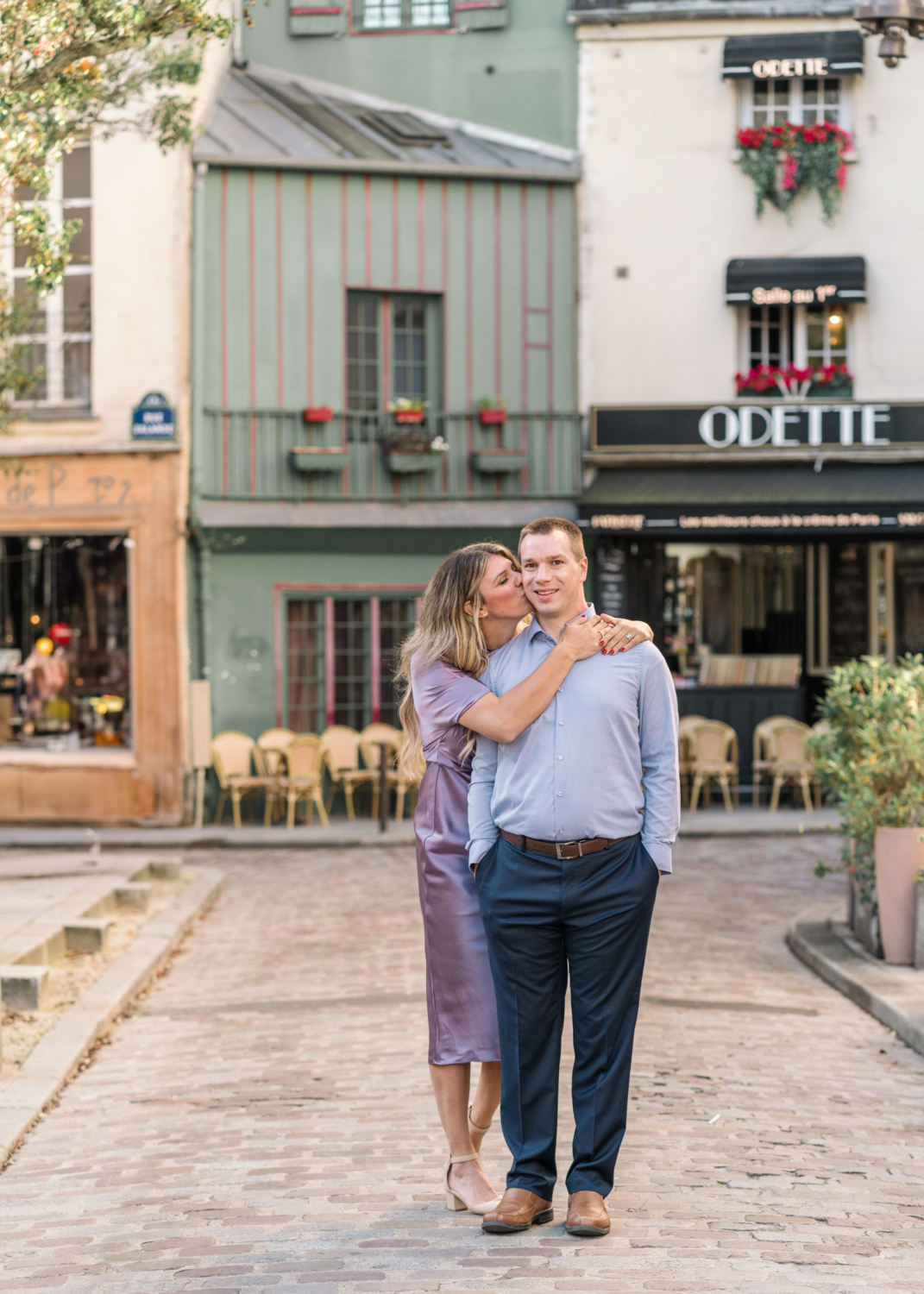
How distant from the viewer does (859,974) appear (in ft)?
26.1

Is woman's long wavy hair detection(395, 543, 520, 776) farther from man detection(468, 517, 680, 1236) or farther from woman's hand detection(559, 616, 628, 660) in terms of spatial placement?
woman's hand detection(559, 616, 628, 660)

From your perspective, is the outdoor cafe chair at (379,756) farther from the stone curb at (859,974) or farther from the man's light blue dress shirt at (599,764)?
the man's light blue dress shirt at (599,764)

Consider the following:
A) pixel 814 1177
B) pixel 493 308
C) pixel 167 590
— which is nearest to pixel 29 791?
pixel 167 590

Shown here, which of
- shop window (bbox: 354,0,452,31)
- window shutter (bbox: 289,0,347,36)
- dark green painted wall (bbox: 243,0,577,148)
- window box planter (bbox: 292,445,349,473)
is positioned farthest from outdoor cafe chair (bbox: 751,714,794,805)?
window shutter (bbox: 289,0,347,36)

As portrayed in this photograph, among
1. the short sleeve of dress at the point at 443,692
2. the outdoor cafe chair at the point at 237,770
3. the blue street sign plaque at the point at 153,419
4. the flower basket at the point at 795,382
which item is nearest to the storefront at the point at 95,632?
the blue street sign plaque at the point at 153,419

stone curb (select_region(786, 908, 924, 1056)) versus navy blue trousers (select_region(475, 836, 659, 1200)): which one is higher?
navy blue trousers (select_region(475, 836, 659, 1200))

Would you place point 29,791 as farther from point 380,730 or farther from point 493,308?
point 493,308

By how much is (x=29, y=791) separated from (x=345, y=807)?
11.3 feet

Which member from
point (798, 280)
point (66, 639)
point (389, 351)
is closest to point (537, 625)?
point (66, 639)

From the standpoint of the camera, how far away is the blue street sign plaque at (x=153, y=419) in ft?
53.2

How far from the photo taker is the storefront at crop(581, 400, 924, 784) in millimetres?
16984

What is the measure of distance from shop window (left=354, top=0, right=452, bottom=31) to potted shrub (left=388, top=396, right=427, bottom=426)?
4.81 m

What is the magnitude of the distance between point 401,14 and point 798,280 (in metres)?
5.70

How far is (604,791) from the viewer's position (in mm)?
4055
